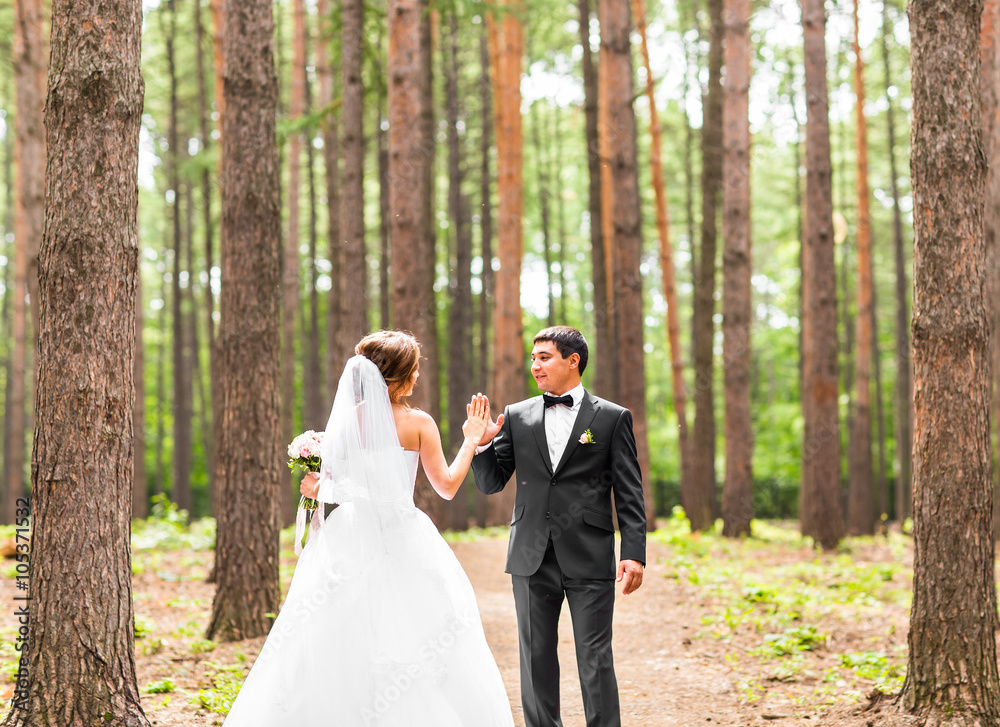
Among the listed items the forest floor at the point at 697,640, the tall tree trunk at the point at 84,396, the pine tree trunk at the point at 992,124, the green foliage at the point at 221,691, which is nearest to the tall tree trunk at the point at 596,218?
the forest floor at the point at 697,640

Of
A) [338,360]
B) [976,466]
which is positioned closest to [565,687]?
[976,466]

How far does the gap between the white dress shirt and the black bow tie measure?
0.02 m

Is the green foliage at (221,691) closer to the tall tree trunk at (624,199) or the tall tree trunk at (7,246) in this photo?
the tall tree trunk at (624,199)

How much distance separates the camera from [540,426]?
4.39 m

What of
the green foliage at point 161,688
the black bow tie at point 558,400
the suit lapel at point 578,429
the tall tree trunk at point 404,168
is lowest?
the green foliage at point 161,688

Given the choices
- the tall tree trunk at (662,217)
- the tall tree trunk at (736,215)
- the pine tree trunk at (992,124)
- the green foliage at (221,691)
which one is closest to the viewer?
the green foliage at (221,691)

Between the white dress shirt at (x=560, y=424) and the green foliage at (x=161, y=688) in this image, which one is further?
the green foliage at (x=161, y=688)

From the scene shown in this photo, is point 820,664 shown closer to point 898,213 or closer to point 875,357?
point 898,213

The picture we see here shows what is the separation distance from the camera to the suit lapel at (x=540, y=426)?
4.34m

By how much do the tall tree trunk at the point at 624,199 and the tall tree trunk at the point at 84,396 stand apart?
31.8 feet

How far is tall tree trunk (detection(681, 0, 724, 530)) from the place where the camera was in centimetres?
1462

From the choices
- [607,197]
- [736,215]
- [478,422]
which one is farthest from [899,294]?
[478,422]

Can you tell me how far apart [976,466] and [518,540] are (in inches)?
105

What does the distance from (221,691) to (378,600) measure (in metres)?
2.42
